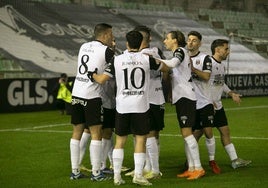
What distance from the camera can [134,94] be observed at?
319 inches

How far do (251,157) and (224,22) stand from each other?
33.0 metres

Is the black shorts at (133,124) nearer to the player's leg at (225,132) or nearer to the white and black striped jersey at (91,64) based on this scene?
the white and black striped jersey at (91,64)

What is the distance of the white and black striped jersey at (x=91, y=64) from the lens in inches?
335

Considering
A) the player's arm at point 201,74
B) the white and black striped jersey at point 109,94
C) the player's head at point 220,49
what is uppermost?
the player's head at point 220,49

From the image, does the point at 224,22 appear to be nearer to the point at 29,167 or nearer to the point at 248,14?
the point at 248,14

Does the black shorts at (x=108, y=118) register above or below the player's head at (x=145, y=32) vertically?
below

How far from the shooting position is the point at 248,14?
146ft

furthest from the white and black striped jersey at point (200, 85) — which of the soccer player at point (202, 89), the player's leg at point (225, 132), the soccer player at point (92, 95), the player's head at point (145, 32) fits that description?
the soccer player at point (92, 95)

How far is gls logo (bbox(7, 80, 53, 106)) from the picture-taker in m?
21.4

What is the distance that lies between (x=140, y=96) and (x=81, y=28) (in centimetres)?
2675

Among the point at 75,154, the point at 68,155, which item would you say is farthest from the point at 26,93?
the point at 75,154

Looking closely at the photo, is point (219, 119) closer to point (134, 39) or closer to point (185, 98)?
point (185, 98)

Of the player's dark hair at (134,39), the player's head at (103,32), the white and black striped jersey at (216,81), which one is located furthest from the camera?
the white and black striped jersey at (216,81)

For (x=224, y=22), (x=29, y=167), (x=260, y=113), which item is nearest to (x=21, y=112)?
(x=260, y=113)
